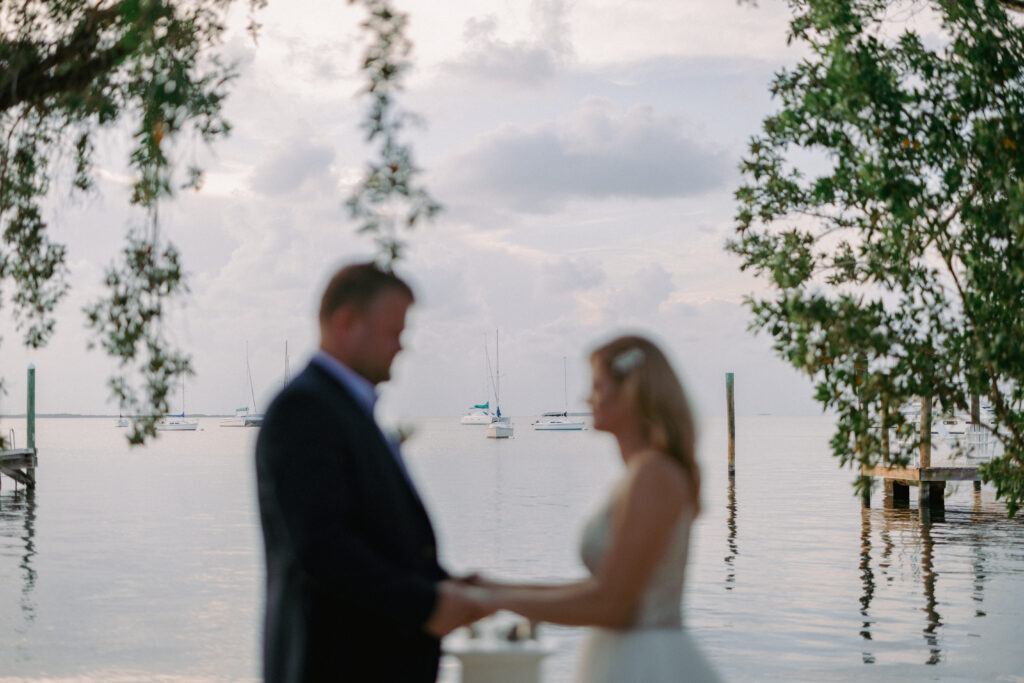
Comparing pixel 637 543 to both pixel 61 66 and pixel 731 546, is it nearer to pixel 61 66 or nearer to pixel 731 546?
pixel 61 66

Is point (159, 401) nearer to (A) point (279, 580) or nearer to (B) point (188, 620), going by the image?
(A) point (279, 580)

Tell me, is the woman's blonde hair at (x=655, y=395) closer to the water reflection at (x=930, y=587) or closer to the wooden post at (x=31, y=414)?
the water reflection at (x=930, y=587)

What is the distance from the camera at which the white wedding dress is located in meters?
2.86

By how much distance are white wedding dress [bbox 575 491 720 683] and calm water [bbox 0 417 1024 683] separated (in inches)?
13.0

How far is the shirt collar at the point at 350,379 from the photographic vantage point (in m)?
2.96

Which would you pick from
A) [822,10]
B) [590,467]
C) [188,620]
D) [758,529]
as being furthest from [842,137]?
[590,467]

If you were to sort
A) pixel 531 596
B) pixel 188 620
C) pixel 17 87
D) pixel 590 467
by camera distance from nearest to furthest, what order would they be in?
1. pixel 531 596
2. pixel 17 87
3. pixel 188 620
4. pixel 590 467

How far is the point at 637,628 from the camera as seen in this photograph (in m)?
2.96

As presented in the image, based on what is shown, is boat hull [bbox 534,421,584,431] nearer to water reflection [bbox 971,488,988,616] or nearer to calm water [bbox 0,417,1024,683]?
calm water [bbox 0,417,1024,683]

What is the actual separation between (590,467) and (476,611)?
77.5 metres

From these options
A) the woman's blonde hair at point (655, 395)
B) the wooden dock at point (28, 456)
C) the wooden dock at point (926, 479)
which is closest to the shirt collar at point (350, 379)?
the woman's blonde hair at point (655, 395)

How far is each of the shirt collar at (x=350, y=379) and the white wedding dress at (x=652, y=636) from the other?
686mm

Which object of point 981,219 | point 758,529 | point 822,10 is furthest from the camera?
point 758,529

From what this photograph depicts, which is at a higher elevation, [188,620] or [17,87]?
[17,87]
